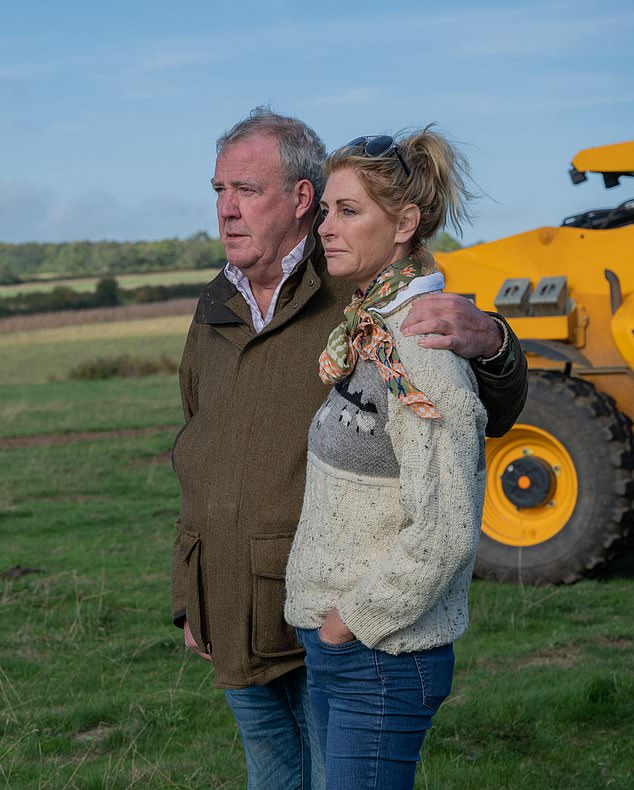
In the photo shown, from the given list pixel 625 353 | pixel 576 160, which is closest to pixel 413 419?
pixel 625 353

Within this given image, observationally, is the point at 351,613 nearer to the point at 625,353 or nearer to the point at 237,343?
the point at 237,343

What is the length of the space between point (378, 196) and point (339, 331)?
28 centimetres

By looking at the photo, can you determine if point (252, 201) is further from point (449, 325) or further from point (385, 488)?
point (385, 488)

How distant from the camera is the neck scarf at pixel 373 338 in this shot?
229 cm

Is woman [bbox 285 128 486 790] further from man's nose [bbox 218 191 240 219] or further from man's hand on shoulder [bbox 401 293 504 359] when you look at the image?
man's nose [bbox 218 191 240 219]

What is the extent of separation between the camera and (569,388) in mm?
6902

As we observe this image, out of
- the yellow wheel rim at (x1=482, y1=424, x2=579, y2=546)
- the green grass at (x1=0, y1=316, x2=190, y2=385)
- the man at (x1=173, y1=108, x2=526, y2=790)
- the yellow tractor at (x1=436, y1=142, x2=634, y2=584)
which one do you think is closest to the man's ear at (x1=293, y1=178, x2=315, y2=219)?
the man at (x1=173, y1=108, x2=526, y2=790)

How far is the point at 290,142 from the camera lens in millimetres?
2875

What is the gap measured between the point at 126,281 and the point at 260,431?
182ft

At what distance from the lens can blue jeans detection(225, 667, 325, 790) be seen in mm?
2932

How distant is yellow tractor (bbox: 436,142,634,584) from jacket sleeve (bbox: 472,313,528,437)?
13.7 ft

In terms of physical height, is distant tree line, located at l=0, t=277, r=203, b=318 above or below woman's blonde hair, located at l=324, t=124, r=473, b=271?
below

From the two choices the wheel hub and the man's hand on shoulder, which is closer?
the man's hand on shoulder

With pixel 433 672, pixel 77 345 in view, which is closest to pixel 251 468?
pixel 433 672
